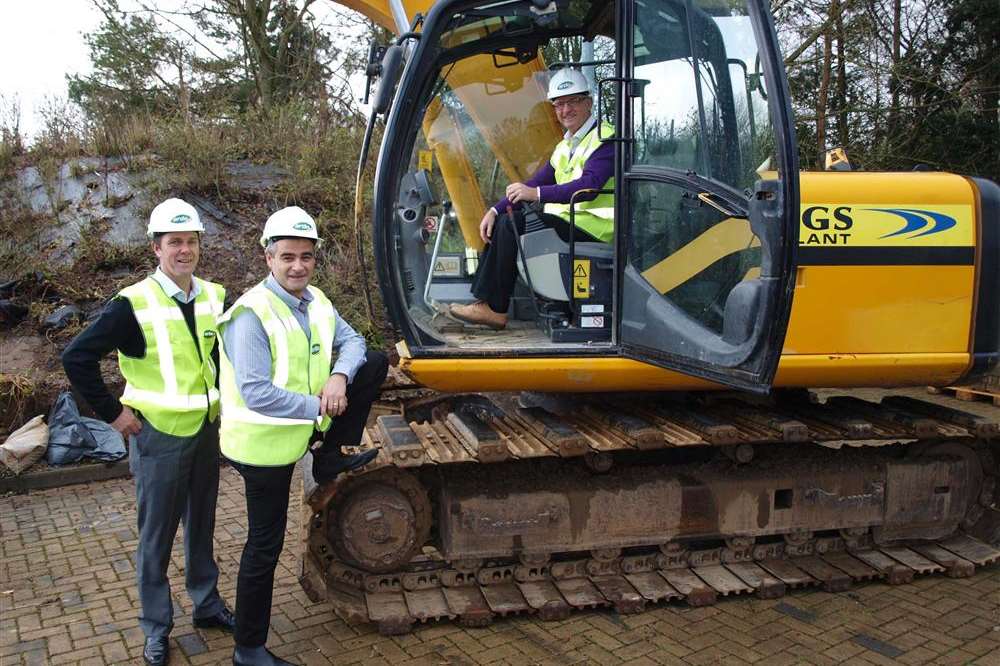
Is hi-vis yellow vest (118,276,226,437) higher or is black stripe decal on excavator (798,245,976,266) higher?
black stripe decal on excavator (798,245,976,266)

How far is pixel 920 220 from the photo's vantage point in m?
3.96

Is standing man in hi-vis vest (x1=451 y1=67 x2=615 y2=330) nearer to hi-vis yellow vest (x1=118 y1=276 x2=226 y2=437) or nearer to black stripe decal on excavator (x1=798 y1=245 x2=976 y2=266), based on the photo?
black stripe decal on excavator (x1=798 y1=245 x2=976 y2=266)

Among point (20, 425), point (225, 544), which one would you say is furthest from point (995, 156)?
point (20, 425)

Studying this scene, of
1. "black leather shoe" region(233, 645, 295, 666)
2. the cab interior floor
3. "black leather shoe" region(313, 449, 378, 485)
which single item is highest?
the cab interior floor

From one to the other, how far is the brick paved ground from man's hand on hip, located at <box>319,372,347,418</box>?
1.12 meters

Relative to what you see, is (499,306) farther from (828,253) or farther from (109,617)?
(109,617)

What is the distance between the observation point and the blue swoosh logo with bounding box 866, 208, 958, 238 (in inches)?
155

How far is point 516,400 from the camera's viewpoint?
4.75 metres

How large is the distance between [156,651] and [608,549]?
2.08 meters

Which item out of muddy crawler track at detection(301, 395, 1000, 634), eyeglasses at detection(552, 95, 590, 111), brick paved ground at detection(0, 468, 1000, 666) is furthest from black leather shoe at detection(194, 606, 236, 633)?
eyeglasses at detection(552, 95, 590, 111)

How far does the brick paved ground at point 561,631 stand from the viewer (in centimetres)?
364

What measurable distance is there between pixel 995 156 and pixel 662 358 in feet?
33.6

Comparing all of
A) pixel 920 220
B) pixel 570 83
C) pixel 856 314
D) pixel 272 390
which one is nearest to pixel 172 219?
pixel 272 390

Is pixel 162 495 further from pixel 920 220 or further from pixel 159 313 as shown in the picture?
pixel 920 220
